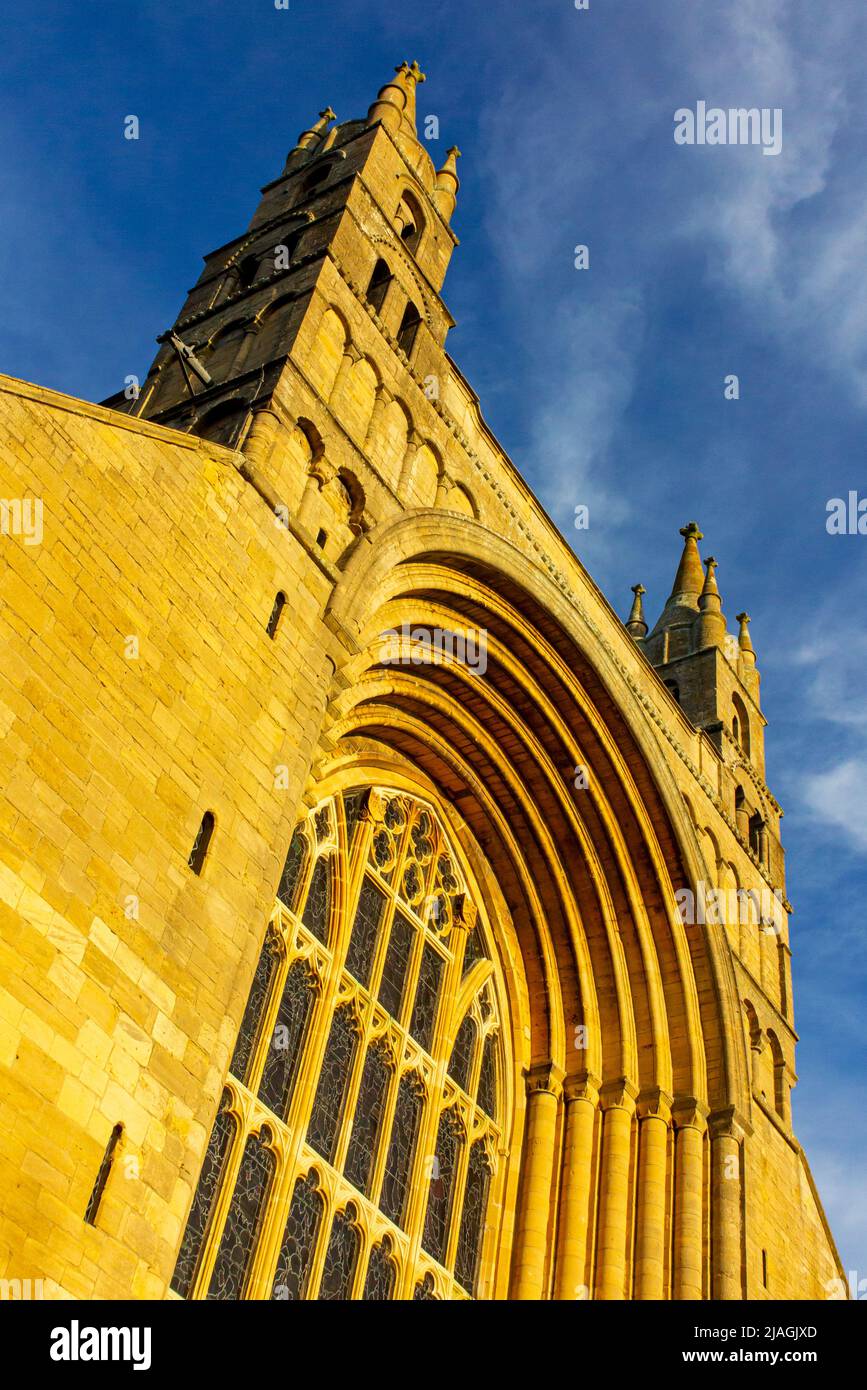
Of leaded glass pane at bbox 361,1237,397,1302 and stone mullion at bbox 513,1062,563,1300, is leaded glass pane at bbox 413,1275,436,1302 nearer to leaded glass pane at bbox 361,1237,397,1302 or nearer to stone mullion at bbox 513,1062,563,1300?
leaded glass pane at bbox 361,1237,397,1302

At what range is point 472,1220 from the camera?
16.7 metres

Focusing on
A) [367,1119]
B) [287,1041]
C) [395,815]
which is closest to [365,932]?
[395,815]

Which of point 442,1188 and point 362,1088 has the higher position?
point 362,1088

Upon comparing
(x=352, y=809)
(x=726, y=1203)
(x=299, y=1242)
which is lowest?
(x=299, y=1242)

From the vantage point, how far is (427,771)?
61.1 feet

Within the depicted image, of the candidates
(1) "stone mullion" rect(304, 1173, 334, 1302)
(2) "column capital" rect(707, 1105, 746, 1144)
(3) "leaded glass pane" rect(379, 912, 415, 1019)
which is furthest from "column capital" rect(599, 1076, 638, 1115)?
(1) "stone mullion" rect(304, 1173, 334, 1302)

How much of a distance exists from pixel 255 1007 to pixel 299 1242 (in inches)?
84.0

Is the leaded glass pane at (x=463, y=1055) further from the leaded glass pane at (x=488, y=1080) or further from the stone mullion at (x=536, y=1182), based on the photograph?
the stone mullion at (x=536, y=1182)

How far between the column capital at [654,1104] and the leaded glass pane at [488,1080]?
1.90 meters

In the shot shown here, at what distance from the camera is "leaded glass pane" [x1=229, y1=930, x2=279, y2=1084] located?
534 inches

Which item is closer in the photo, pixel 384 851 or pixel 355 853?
pixel 355 853

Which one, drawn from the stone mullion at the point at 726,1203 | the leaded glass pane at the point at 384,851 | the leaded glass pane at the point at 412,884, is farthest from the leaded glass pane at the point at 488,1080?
the stone mullion at the point at 726,1203

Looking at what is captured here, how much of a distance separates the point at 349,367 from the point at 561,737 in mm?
→ 5856

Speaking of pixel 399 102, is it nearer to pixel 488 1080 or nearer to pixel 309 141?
pixel 309 141
